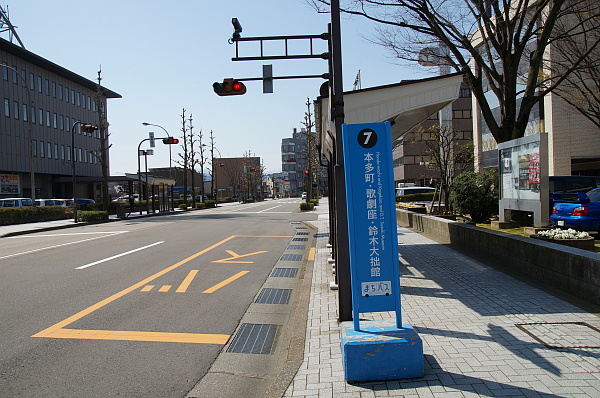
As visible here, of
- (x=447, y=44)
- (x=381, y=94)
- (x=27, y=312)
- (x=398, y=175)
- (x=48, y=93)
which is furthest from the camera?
(x=398, y=175)

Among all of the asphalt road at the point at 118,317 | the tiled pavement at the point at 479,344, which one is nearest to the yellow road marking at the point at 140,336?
the asphalt road at the point at 118,317

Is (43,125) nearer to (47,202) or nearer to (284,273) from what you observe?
(47,202)

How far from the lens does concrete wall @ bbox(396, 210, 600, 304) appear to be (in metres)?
6.23

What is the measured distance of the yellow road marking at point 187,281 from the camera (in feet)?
27.2

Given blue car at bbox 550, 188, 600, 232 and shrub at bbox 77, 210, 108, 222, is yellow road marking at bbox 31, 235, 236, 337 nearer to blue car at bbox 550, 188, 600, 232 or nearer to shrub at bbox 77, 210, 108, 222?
blue car at bbox 550, 188, 600, 232

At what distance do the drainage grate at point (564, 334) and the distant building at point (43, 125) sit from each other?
1566 inches

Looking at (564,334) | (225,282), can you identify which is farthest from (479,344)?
(225,282)

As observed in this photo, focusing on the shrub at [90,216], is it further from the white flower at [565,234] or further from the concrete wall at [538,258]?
Result: the white flower at [565,234]

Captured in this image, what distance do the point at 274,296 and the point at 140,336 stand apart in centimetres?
280

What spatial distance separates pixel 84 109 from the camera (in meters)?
58.9

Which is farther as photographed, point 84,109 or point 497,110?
point 84,109

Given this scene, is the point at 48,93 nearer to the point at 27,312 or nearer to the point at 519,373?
the point at 27,312

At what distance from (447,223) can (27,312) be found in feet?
34.5

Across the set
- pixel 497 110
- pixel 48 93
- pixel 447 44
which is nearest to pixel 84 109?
pixel 48 93
